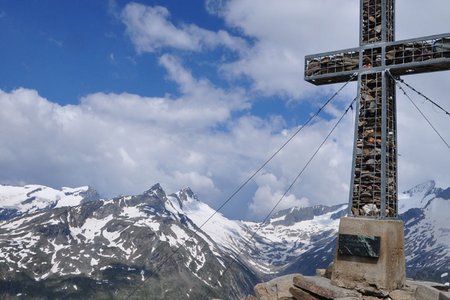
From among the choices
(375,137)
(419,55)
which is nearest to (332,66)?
(419,55)

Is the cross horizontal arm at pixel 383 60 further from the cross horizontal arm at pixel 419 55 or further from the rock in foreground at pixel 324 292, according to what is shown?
the rock in foreground at pixel 324 292

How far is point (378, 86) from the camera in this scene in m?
21.1

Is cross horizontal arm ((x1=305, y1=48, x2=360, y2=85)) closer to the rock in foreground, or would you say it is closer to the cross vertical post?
the cross vertical post

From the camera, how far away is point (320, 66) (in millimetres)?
22922

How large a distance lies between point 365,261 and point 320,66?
9.28 metres

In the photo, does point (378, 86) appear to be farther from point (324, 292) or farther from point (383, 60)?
point (324, 292)

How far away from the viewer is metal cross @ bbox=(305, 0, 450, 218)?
2002 centimetres

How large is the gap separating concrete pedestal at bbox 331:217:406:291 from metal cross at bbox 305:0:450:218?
69 centimetres

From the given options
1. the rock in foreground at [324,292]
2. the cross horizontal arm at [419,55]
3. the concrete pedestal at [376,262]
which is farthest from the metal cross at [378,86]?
the rock in foreground at [324,292]

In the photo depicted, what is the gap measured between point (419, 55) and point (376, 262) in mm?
8782

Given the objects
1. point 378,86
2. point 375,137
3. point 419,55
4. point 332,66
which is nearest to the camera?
point 419,55

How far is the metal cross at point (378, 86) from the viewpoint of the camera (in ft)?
65.7

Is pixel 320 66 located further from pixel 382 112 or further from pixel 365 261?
pixel 365 261

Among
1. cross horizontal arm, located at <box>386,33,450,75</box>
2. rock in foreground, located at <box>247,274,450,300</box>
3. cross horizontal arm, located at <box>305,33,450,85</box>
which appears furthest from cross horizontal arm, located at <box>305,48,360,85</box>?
rock in foreground, located at <box>247,274,450,300</box>
